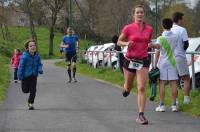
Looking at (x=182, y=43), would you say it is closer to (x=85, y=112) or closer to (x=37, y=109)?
(x=85, y=112)

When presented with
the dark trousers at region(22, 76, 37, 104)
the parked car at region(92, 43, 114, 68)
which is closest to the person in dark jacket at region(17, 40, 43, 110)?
the dark trousers at region(22, 76, 37, 104)

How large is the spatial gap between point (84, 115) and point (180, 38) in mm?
2374

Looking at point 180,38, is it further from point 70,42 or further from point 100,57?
point 100,57

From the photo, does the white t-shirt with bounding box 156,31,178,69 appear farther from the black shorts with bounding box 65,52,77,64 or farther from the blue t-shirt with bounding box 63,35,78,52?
the black shorts with bounding box 65,52,77,64

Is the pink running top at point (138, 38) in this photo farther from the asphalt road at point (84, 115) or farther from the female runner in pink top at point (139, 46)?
the asphalt road at point (84, 115)

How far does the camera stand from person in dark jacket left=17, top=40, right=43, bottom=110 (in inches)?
486

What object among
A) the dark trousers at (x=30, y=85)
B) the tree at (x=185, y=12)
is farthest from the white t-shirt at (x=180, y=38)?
the tree at (x=185, y=12)

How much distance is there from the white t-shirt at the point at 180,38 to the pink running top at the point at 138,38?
5.91 feet

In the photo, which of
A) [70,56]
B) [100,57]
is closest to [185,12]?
[100,57]

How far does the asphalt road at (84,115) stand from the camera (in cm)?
962

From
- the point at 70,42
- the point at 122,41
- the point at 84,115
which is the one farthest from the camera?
the point at 70,42

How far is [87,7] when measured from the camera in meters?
83.5

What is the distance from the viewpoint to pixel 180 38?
11805mm

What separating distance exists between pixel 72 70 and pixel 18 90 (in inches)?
130
